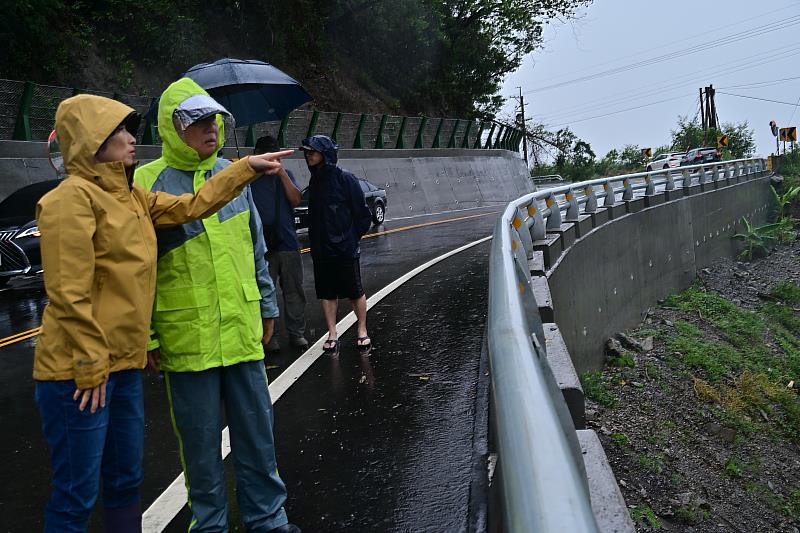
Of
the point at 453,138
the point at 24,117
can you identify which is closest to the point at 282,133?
the point at 24,117

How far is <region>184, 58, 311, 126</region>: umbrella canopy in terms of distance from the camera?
7035 millimetres

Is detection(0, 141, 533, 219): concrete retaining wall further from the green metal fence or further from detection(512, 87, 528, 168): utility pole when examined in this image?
detection(512, 87, 528, 168): utility pole

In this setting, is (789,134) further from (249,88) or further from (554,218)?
(249,88)

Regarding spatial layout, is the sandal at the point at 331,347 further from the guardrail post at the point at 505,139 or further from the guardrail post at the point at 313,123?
the guardrail post at the point at 505,139

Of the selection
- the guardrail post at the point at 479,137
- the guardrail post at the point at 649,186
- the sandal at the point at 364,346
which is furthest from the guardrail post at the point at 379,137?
the sandal at the point at 364,346

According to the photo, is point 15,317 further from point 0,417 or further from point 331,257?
point 331,257

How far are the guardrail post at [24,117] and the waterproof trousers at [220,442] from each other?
1692 cm

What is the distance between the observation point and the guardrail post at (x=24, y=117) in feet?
59.1

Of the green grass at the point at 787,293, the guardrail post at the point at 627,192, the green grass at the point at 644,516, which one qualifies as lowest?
the green grass at the point at 787,293

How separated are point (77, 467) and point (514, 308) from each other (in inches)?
67.5

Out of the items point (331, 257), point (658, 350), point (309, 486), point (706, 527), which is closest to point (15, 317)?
point (331, 257)

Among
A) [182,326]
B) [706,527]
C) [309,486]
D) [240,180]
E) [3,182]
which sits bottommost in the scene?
[706,527]

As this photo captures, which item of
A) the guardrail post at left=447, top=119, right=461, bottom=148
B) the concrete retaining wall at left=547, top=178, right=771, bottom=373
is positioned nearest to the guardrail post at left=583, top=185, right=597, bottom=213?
the concrete retaining wall at left=547, top=178, right=771, bottom=373

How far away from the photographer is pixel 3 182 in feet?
52.5
